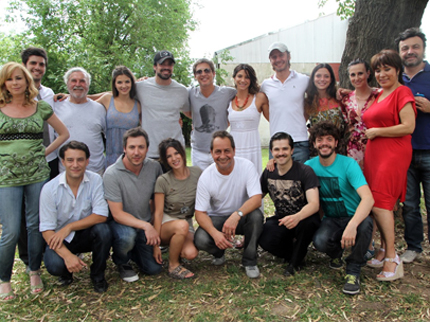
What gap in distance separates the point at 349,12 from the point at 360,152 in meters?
6.51

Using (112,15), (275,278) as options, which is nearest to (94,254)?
(275,278)

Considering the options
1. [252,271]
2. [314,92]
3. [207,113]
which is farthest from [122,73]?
[252,271]

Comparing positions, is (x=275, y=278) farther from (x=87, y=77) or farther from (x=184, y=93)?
(x=87, y=77)

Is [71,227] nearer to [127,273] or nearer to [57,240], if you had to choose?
[57,240]

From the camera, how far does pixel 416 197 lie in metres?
4.11

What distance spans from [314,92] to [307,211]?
5.05 ft

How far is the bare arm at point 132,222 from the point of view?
380cm

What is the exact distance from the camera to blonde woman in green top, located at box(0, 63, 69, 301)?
11.6 ft

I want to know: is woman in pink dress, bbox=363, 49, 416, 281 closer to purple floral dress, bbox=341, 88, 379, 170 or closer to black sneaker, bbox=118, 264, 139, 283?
purple floral dress, bbox=341, 88, 379, 170

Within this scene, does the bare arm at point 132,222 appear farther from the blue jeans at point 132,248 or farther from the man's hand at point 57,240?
the man's hand at point 57,240

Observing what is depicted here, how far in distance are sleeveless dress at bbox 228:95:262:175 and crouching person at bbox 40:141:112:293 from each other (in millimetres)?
1804

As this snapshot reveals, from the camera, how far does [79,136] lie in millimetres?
4359

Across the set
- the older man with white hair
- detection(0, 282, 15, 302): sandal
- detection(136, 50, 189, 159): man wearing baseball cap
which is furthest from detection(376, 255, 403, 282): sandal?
detection(0, 282, 15, 302): sandal

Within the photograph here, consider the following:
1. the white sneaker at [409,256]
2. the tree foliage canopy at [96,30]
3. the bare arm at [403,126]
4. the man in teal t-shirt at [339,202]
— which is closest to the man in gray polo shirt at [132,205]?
the man in teal t-shirt at [339,202]
